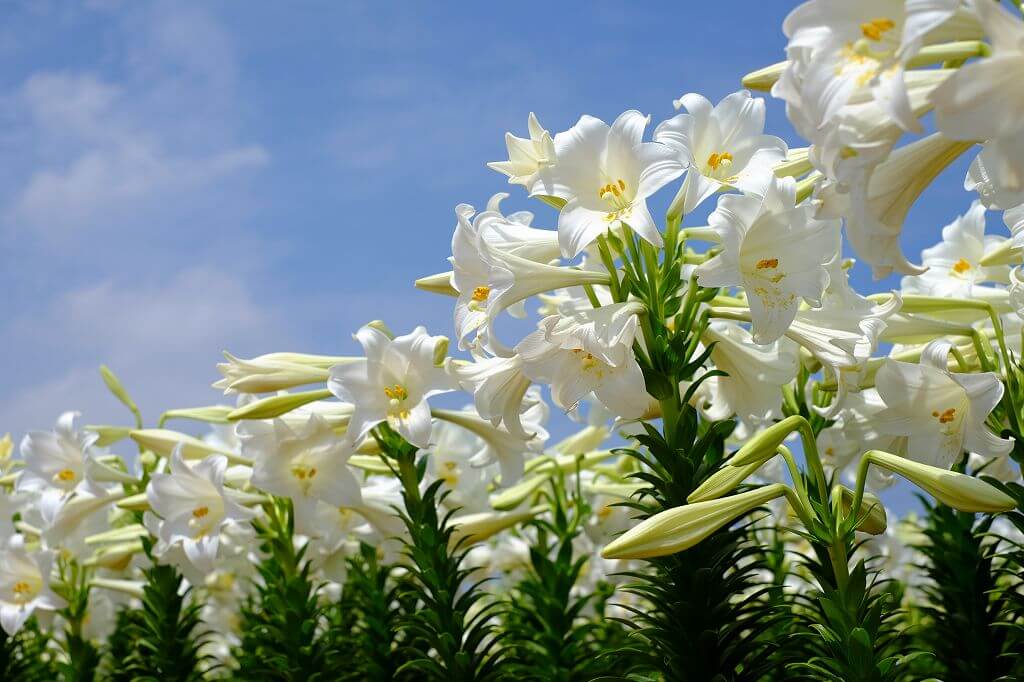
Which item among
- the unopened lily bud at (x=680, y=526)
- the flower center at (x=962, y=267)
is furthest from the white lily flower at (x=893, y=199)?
the flower center at (x=962, y=267)

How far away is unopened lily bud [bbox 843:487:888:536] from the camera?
345 centimetres

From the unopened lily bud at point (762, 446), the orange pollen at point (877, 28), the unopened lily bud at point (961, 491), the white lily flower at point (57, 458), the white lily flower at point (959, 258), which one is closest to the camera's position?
the orange pollen at point (877, 28)

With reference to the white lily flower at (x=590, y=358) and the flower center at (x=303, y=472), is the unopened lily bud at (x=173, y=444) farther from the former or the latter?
the white lily flower at (x=590, y=358)

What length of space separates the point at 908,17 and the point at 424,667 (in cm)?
368

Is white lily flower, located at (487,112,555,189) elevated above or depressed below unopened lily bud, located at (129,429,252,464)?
above

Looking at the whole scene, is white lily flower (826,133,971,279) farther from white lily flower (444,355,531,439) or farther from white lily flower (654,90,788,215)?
white lily flower (444,355,531,439)

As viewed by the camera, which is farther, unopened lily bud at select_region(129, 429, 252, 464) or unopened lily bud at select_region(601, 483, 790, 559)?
unopened lily bud at select_region(129, 429, 252, 464)

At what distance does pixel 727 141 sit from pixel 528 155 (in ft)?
2.61

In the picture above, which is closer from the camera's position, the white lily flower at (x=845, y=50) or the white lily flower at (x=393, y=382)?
the white lily flower at (x=845, y=50)

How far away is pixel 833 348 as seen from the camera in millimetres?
3879

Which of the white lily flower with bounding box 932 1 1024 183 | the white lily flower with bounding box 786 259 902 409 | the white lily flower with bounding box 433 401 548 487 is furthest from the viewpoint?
the white lily flower with bounding box 433 401 548 487

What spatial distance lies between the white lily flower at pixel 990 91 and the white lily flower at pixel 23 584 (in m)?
6.39

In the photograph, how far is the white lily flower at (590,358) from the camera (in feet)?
11.7

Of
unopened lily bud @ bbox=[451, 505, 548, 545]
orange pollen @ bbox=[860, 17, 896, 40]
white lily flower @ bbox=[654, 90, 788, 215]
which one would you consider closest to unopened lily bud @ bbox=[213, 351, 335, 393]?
unopened lily bud @ bbox=[451, 505, 548, 545]
